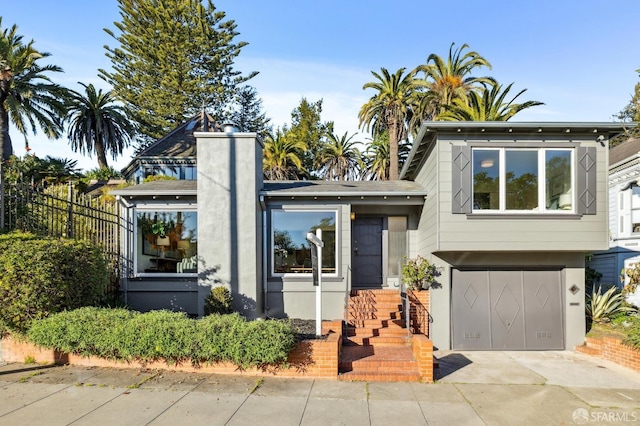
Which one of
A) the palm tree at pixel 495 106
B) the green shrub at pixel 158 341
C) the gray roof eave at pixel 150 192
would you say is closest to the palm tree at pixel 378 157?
the palm tree at pixel 495 106

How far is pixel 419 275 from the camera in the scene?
9.70 m

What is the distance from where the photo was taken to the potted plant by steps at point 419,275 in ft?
31.9

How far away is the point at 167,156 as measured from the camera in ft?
70.4

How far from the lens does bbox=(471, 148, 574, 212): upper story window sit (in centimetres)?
902

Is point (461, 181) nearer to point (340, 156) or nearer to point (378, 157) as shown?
point (378, 157)

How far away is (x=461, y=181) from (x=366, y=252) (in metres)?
3.53

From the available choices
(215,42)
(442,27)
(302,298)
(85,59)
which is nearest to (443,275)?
(302,298)

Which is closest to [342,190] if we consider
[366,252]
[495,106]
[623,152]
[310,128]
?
[366,252]

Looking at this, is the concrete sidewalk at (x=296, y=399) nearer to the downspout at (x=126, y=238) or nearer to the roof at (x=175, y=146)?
the downspout at (x=126, y=238)

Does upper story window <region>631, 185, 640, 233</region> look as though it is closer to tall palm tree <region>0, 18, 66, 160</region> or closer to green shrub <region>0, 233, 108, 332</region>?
green shrub <region>0, 233, 108, 332</region>

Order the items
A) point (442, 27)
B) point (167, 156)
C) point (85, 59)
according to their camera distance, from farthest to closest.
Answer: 1. point (167, 156)
2. point (85, 59)
3. point (442, 27)

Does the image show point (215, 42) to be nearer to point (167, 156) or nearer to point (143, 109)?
point (143, 109)

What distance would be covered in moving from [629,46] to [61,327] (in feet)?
52.8

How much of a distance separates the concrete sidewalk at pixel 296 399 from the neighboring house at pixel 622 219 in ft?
24.3
